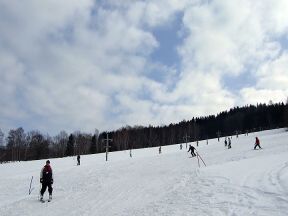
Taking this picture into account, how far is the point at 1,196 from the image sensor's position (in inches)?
990

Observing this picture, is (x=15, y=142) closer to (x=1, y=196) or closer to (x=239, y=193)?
(x=1, y=196)

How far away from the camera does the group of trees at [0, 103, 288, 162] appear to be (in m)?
131

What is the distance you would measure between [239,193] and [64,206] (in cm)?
856

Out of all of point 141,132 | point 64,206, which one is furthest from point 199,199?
point 141,132

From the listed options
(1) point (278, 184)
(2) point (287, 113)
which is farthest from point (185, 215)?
(2) point (287, 113)

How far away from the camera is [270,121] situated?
15350cm

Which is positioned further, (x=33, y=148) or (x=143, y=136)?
(x=143, y=136)

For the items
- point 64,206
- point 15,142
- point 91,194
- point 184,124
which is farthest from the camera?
point 184,124

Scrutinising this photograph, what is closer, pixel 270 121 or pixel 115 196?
pixel 115 196

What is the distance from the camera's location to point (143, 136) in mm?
152250

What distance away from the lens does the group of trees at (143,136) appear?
431ft

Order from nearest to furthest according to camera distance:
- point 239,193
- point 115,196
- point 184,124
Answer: point 239,193
point 115,196
point 184,124

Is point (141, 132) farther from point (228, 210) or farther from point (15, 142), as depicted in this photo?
point (228, 210)

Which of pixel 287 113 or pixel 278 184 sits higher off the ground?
pixel 287 113
